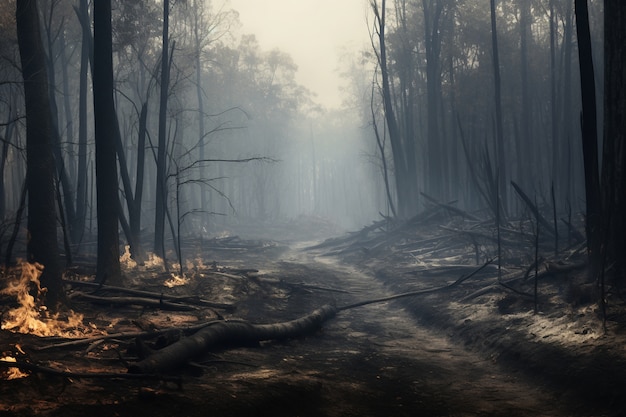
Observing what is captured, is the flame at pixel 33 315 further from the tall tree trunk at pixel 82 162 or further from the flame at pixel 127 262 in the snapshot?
the tall tree trunk at pixel 82 162

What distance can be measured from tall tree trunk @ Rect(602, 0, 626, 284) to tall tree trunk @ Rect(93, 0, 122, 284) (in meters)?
9.24

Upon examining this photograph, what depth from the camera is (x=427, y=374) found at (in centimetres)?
750

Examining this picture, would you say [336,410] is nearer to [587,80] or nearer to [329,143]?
[587,80]

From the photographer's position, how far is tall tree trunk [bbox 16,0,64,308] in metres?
8.79

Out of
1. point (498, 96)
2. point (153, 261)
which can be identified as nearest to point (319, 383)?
point (153, 261)

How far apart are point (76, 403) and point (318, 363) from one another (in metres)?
3.75

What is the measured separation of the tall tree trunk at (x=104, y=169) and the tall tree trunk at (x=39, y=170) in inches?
91.2

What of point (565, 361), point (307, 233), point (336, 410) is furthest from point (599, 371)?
point (307, 233)

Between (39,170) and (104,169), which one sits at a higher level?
(104,169)

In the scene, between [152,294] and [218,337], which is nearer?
[218,337]

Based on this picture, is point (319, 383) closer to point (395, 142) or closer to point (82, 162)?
point (82, 162)

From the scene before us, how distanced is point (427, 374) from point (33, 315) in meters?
5.44

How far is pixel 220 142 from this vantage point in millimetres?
49562

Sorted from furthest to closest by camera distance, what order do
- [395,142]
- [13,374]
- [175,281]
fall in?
[395,142] < [175,281] < [13,374]
